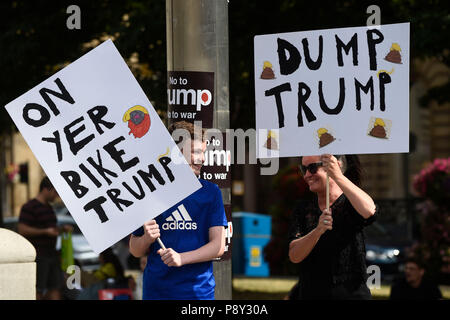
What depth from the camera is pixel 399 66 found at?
5203 millimetres

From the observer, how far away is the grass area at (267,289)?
13048mm

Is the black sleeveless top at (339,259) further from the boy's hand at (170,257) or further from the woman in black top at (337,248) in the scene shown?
the boy's hand at (170,257)

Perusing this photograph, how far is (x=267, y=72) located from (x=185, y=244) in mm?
1284

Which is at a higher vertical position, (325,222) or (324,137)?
(324,137)

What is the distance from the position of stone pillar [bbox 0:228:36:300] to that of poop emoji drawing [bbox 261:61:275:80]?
69.8 inches

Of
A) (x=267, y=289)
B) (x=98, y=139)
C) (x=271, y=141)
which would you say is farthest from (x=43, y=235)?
(x=98, y=139)

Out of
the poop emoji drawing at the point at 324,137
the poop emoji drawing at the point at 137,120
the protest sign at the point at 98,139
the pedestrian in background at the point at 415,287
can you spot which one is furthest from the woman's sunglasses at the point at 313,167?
the pedestrian in background at the point at 415,287

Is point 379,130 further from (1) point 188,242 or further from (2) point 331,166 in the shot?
(1) point 188,242

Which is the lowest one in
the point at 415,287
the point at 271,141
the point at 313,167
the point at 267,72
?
the point at 415,287

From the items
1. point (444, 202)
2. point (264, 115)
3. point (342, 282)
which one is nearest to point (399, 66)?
point (264, 115)

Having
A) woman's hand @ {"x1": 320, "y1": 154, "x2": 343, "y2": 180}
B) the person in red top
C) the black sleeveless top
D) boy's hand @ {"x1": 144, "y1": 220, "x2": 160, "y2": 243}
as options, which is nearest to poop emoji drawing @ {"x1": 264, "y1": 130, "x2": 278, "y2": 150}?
woman's hand @ {"x1": 320, "y1": 154, "x2": 343, "y2": 180}

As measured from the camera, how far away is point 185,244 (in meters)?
4.53

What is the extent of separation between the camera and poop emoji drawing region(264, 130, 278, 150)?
5.24m

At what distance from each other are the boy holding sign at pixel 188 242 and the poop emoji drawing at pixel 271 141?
2.20 feet
